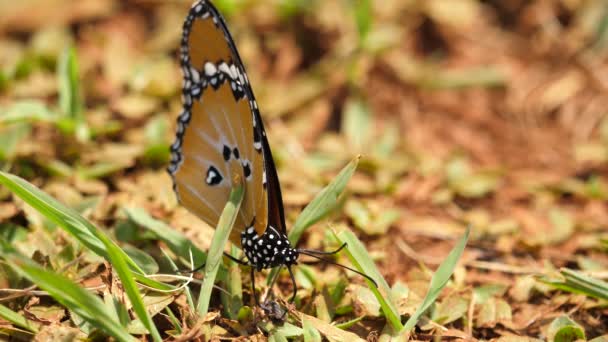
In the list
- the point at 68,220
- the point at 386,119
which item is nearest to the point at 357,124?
the point at 386,119

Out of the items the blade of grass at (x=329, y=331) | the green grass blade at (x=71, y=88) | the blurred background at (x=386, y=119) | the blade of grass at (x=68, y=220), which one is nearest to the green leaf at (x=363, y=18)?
the blurred background at (x=386, y=119)

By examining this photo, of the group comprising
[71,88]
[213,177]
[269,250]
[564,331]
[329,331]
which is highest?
[71,88]

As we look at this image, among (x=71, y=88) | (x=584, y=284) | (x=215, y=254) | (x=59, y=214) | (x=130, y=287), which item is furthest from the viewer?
(x=71, y=88)

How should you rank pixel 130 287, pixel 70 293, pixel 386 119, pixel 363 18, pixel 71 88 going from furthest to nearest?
pixel 386 119
pixel 363 18
pixel 71 88
pixel 130 287
pixel 70 293

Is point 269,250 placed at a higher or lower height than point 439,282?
higher

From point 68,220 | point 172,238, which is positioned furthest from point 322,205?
point 68,220

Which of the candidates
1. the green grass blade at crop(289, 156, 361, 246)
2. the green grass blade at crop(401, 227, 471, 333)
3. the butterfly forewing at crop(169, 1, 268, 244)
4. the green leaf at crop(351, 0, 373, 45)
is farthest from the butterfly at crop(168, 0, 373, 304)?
the green leaf at crop(351, 0, 373, 45)

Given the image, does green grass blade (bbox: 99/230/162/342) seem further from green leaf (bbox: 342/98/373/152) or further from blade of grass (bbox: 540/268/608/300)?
green leaf (bbox: 342/98/373/152)

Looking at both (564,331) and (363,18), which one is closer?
(564,331)

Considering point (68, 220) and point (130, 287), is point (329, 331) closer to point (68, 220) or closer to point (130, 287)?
point (130, 287)

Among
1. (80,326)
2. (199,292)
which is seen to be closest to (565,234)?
(199,292)
